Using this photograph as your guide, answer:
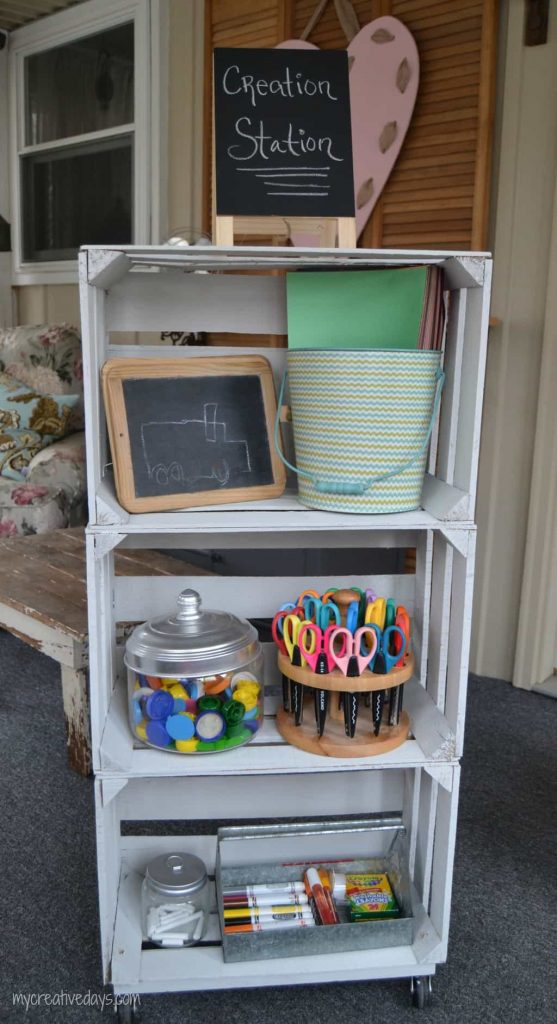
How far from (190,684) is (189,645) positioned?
6 cm

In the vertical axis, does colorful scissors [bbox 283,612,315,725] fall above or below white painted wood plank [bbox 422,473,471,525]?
below

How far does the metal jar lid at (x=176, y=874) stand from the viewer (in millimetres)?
1409

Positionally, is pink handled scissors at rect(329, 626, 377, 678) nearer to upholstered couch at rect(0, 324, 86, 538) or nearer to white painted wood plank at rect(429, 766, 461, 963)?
white painted wood plank at rect(429, 766, 461, 963)

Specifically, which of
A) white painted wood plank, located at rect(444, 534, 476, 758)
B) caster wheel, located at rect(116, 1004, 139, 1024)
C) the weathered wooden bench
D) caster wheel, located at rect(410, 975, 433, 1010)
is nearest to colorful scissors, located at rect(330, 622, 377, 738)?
white painted wood plank, located at rect(444, 534, 476, 758)

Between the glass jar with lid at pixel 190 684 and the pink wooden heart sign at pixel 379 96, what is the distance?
1718 mm

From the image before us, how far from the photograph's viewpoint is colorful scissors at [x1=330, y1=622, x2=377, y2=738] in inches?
50.8

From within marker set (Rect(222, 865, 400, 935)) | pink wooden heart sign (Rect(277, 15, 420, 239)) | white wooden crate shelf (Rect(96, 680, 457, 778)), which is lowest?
marker set (Rect(222, 865, 400, 935))

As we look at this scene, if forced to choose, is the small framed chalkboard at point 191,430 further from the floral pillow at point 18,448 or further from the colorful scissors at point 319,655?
the floral pillow at point 18,448

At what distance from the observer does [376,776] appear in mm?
1635

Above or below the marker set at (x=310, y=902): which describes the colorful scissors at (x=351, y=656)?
above

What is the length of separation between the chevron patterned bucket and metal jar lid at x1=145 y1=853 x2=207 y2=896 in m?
0.66

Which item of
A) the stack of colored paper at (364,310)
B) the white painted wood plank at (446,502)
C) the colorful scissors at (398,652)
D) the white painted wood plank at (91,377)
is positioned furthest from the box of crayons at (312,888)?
the stack of colored paper at (364,310)

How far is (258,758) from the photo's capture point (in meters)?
1.29

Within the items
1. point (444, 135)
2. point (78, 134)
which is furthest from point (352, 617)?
point (78, 134)
